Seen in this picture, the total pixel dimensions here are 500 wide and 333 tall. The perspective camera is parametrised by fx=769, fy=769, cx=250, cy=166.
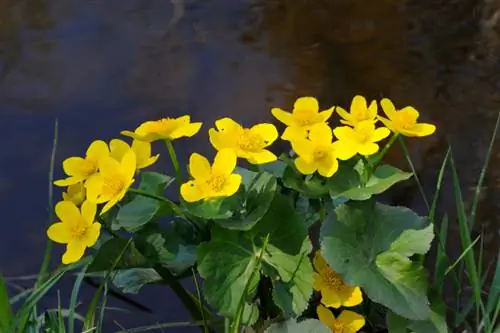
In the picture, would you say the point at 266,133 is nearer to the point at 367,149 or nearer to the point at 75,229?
the point at 367,149

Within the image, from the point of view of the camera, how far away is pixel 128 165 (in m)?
0.81

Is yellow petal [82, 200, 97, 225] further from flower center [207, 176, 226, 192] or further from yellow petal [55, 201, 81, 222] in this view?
flower center [207, 176, 226, 192]

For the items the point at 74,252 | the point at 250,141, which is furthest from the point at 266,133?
the point at 74,252

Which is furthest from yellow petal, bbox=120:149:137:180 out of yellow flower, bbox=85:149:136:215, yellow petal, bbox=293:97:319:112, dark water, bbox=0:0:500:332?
dark water, bbox=0:0:500:332

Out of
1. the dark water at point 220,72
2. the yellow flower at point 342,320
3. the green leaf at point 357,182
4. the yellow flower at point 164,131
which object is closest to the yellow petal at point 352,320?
the yellow flower at point 342,320

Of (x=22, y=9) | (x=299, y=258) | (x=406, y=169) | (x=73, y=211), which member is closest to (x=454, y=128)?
(x=406, y=169)

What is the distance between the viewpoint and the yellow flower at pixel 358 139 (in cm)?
83

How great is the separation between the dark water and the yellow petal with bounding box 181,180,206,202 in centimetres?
40

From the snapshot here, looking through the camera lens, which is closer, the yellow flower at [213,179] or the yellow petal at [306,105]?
the yellow flower at [213,179]

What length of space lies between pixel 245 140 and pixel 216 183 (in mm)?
69

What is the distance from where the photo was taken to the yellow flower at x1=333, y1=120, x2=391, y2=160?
0.83 m

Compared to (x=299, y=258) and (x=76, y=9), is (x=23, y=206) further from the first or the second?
(x=76, y=9)

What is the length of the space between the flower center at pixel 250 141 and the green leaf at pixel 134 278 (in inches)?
8.3

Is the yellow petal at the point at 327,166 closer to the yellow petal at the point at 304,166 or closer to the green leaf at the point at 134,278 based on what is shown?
the yellow petal at the point at 304,166
